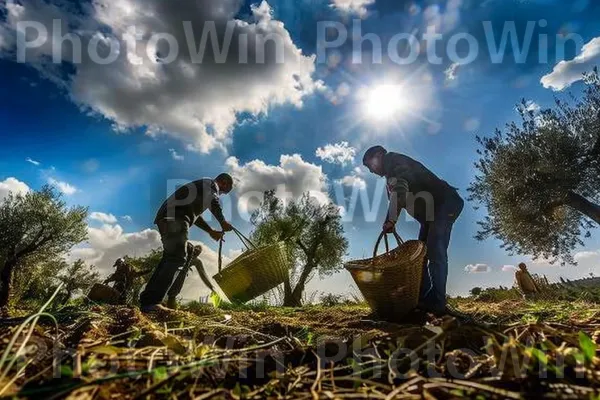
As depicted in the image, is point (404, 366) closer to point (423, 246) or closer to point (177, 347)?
point (177, 347)

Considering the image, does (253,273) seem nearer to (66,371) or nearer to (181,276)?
(181,276)

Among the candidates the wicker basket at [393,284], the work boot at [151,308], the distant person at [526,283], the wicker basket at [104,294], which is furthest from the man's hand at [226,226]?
the distant person at [526,283]

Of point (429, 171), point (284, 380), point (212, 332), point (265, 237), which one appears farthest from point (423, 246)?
point (265, 237)

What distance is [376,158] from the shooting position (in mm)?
5410

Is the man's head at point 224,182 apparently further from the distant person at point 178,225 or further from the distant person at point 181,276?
the distant person at point 181,276

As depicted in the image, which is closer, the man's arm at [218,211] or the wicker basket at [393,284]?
the wicker basket at [393,284]

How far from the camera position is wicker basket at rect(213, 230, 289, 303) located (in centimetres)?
554

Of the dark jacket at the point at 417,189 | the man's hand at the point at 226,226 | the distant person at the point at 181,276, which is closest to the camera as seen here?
the dark jacket at the point at 417,189

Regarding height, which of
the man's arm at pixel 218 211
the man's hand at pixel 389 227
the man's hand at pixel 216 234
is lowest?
the man's hand at pixel 389 227

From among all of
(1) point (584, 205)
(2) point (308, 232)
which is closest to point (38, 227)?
(2) point (308, 232)

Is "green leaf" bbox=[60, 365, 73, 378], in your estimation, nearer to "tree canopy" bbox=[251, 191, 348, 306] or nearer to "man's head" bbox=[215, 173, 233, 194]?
"man's head" bbox=[215, 173, 233, 194]

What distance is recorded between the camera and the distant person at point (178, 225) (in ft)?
16.4

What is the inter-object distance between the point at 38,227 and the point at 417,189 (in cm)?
2476

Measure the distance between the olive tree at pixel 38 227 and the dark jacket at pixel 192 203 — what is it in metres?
19.5
